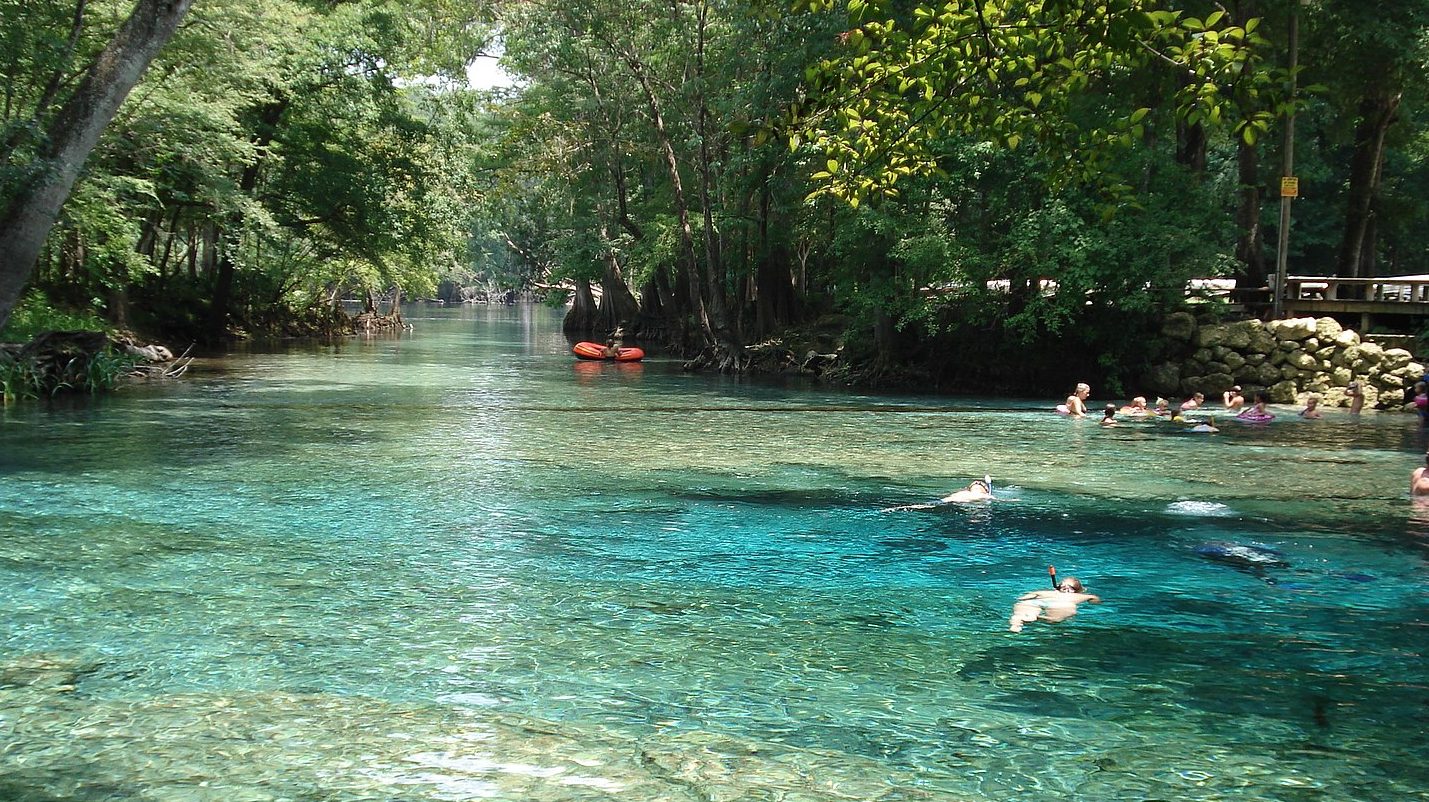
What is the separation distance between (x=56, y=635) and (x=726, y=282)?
33.6 m

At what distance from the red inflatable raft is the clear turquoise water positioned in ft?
72.6

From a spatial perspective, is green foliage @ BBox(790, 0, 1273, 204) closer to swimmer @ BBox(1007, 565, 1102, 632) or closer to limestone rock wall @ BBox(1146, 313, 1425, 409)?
swimmer @ BBox(1007, 565, 1102, 632)

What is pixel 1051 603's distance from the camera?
8867 mm

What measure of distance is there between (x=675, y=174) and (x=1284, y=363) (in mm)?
18324

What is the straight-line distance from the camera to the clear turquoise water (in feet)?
19.1

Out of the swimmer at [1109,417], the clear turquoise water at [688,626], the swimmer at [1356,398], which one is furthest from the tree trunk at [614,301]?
the clear turquoise water at [688,626]

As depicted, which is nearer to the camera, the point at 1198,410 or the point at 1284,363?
the point at 1198,410

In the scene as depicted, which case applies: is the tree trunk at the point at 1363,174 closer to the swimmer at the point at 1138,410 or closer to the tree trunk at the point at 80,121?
the swimmer at the point at 1138,410

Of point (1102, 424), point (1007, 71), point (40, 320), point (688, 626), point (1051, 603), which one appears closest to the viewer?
point (1007, 71)

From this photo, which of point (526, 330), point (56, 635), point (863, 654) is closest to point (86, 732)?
point (56, 635)

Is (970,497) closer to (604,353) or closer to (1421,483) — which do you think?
(1421,483)

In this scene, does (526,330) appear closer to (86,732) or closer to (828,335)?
(828,335)

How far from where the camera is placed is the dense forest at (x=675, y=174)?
23.2m

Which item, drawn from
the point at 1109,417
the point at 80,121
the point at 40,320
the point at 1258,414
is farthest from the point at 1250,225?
the point at 40,320
